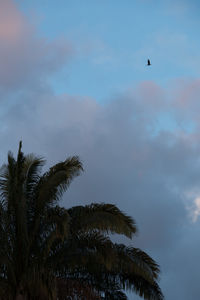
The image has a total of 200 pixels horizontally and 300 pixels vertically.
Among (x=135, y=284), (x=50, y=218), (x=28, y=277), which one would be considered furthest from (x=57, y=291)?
(x=135, y=284)

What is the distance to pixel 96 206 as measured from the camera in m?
23.8

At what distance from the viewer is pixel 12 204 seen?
23188 mm

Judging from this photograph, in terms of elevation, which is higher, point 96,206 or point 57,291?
point 96,206

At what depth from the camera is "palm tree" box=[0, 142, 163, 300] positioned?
885 inches

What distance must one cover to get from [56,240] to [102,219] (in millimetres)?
2128

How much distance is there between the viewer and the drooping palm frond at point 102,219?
22.8 metres

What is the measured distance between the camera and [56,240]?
77.5ft

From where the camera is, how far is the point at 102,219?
23.1 m

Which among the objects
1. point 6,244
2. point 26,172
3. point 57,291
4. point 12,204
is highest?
point 26,172

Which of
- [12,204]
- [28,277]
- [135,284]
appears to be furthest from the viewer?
[135,284]

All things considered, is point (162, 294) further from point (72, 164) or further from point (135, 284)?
point (72, 164)

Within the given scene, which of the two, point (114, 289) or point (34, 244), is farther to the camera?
point (114, 289)

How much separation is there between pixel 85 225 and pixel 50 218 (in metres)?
1.64

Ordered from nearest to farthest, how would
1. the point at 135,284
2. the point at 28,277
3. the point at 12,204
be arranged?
the point at 28,277 → the point at 12,204 → the point at 135,284
